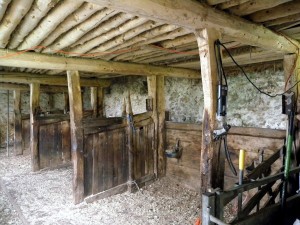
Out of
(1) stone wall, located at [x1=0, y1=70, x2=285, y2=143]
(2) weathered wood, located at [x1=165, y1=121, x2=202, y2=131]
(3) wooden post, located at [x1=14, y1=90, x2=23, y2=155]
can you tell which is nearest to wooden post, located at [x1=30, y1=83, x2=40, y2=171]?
(3) wooden post, located at [x1=14, y1=90, x2=23, y2=155]

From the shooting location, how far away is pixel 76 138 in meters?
3.20

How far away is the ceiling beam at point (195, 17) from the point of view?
51.1 inches

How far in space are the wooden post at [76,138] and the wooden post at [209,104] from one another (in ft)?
6.70

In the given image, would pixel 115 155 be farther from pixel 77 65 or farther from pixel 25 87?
pixel 25 87

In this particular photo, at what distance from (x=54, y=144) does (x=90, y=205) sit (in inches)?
95.5

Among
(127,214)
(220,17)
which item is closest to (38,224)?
(127,214)

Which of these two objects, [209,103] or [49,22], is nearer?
[209,103]

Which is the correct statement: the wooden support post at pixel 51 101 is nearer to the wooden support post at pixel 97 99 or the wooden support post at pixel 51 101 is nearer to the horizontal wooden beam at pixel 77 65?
the wooden support post at pixel 97 99

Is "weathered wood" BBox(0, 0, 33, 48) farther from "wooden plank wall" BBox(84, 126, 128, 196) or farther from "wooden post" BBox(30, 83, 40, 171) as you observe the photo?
"wooden post" BBox(30, 83, 40, 171)

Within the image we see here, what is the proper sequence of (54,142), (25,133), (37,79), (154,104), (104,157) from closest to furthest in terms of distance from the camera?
(104,157) < (154,104) < (37,79) < (54,142) < (25,133)

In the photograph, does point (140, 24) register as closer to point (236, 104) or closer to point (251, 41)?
point (251, 41)

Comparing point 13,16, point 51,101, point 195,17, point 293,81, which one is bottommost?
point 51,101

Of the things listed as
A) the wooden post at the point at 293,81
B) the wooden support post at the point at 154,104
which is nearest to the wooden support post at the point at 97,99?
the wooden support post at the point at 154,104

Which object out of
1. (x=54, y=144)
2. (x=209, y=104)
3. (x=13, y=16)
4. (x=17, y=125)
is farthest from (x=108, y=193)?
(x=17, y=125)
